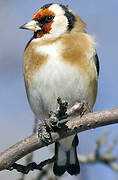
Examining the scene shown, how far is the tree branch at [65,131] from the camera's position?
252 centimetres

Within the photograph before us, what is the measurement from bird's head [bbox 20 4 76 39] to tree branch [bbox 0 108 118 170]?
4.45 ft

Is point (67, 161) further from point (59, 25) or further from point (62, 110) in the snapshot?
point (62, 110)

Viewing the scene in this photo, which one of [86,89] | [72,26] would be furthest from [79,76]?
[72,26]

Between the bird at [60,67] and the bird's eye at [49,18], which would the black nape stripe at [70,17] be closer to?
the bird at [60,67]

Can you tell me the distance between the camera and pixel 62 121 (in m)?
2.59

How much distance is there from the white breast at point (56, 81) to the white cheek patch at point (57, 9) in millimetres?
556

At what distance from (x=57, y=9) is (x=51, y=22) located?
20cm

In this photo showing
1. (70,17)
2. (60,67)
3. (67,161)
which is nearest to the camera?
(60,67)

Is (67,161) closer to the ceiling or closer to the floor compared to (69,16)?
closer to the floor

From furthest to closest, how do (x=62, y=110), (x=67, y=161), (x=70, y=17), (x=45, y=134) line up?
(x=70, y=17), (x=67, y=161), (x=45, y=134), (x=62, y=110)

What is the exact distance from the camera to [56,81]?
3479mm

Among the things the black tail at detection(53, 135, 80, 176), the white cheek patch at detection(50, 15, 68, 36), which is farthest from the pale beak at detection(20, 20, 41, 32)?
the black tail at detection(53, 135, 80, 176)

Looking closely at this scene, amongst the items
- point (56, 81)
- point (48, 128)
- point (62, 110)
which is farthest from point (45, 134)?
point (56, 81)

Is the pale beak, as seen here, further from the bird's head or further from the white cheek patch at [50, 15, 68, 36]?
the white cheek patch at [50, 15, 68, 36]
